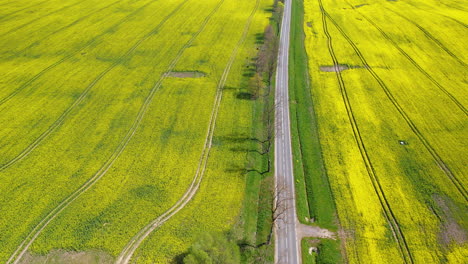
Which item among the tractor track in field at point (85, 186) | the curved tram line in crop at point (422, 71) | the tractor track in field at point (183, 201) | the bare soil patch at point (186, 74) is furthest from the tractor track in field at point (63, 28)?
the curved tram line in crop at point (422, 71)

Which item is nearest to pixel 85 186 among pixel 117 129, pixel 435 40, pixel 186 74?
pixel 117 129

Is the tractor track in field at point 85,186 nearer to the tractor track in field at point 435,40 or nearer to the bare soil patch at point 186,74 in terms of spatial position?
the bare soil patch at point 186,74

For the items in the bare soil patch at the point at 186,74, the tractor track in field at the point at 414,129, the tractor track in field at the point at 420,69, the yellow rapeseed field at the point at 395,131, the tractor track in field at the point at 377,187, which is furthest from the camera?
the bare soil patch at the point at 186,74

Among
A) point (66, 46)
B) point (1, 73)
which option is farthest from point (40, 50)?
point (1, 73)

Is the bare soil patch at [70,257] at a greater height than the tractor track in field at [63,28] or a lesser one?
lesser

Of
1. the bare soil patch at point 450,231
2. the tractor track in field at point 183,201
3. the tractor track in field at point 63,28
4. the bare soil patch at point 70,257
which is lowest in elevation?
the bare soil patch at point 450,231

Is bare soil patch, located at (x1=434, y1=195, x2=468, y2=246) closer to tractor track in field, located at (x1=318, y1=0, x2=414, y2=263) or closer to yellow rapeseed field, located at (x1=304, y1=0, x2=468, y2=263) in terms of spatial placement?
yellow rapeseed field, located at (x1=304, y1=0, x2=468, y2=263)

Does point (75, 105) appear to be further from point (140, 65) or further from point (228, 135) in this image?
point (228, 135)
